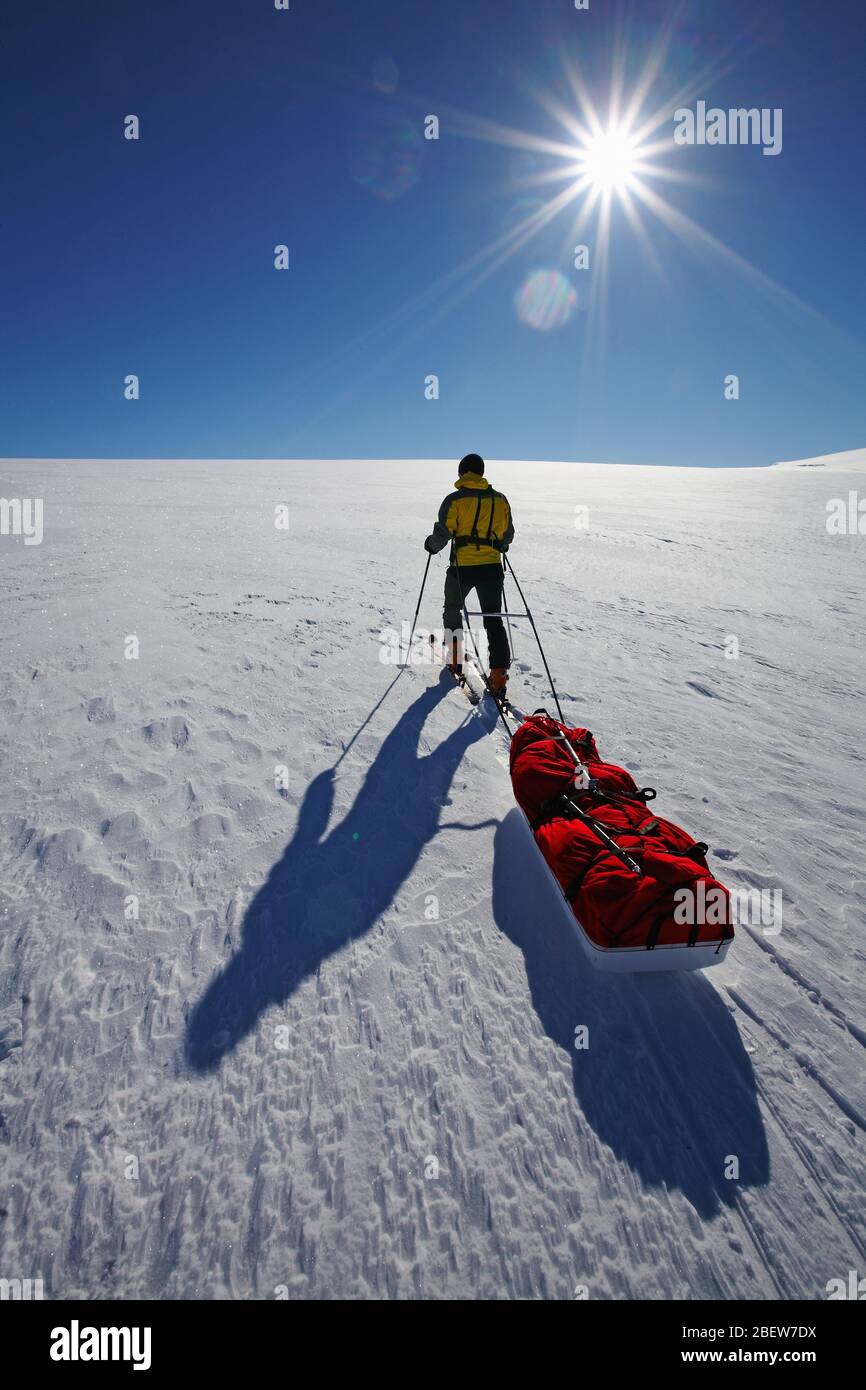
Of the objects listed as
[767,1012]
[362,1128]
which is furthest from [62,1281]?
[767,1012]

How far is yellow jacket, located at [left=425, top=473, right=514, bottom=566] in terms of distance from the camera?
217 inches

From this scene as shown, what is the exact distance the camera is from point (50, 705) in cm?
461

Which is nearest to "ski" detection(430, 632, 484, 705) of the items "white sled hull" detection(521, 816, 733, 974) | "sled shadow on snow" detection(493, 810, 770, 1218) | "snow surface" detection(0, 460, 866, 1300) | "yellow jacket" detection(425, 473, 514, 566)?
"snow surface" detection(0, 460, 866, 1300)

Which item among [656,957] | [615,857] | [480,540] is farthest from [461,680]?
[656,957]

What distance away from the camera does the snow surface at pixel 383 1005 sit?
1882mm

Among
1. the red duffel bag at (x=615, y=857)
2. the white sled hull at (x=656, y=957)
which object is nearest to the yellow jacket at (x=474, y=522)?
the red duffel bag at (x=615, y=857)

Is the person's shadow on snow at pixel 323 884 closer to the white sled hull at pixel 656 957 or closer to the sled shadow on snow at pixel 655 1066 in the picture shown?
the sled shadow on snow at pixel 655 1066

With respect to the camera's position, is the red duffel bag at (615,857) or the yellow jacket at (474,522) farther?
the yellow jacket at (474,522)

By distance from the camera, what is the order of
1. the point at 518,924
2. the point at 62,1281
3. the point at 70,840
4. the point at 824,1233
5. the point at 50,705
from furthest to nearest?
1. the point at 50,705
2. the point at 70,840
3. the point at 518,924
4. the point at 824,1233
5. the point at 62,1281

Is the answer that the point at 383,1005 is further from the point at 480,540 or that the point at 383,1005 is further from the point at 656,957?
the point at 480,540

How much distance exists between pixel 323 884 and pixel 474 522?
3.96 m

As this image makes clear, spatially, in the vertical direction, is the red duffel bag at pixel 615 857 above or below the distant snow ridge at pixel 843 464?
below
